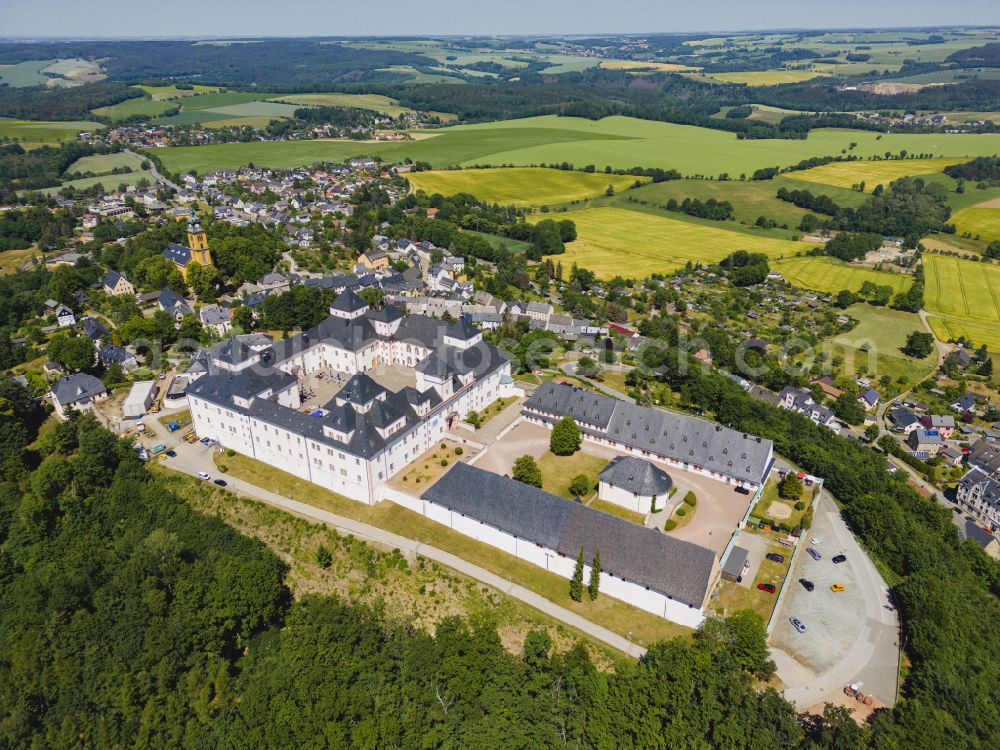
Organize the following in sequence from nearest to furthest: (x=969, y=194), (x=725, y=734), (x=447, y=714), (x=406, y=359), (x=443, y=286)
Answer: (x=725, y=734) < (x=447, y=714) < (x=406, y=359) < (x=443, y=286) < (x=969, y=194)

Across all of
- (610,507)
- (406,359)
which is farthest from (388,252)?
(610,507)

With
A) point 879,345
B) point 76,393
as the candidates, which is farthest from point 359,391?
point 879,345

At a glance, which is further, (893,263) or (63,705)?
(893,263)

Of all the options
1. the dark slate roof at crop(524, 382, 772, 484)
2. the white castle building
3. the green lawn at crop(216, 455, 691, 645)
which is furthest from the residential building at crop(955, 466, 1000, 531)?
the white castle building

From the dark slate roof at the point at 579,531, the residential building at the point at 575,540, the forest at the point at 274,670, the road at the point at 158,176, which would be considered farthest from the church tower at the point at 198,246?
the road at the point at 158,176

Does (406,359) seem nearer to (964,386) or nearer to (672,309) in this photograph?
(672,309)

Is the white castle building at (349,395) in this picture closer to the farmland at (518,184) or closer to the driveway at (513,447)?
the driveway at (513,447)
